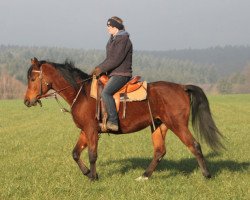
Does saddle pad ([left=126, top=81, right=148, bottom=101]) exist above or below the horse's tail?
above

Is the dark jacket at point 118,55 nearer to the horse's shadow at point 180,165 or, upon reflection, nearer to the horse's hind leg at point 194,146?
the horse's hind leg at point 194,146

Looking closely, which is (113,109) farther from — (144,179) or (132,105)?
(144,179)

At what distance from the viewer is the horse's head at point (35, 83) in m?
9.26

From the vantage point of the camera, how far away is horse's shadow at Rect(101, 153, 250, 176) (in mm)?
10406

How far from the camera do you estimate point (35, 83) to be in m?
9.29

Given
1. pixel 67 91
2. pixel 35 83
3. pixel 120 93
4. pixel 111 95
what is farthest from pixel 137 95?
pixel 35 83

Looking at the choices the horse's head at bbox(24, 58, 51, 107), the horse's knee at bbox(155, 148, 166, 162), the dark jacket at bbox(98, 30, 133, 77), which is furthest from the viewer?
the horse's knee at bbox(155, 148, 166, 162)

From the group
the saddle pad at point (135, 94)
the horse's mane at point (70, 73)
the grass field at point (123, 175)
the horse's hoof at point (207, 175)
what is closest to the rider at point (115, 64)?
the saddle pad at point (135, 94)

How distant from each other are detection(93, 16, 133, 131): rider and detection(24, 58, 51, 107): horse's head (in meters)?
1.21

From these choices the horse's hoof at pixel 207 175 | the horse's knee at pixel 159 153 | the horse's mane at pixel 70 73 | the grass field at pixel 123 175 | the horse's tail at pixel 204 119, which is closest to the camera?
the grass field at pixel 123 175

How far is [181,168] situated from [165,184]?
222cm

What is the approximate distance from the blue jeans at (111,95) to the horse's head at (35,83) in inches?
55.5

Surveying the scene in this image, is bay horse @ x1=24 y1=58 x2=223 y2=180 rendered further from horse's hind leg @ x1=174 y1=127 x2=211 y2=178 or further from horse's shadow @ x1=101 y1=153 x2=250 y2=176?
horse's shadow @ x1=101 y1=153 x2=250 y2=176

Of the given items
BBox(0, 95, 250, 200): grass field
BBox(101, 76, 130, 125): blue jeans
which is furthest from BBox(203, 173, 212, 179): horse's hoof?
BBox(101, 76, 130, 125): blue jeans
